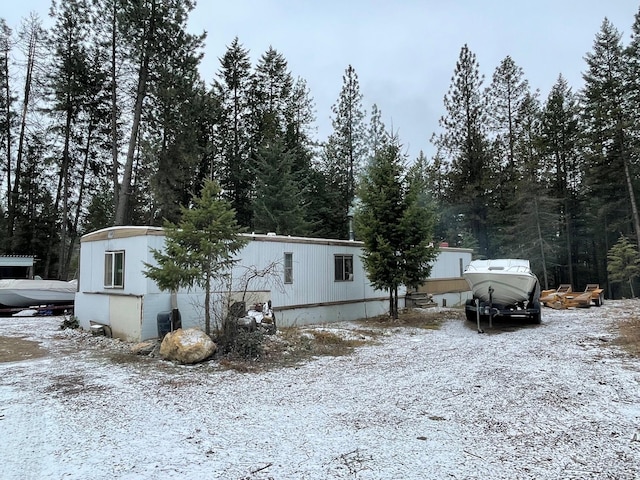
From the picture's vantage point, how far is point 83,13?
1823 cm

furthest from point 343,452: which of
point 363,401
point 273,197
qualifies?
point 273,197

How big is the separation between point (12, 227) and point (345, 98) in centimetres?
2079

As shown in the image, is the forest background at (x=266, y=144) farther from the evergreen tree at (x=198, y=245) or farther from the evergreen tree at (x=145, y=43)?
the evergreen tree at (x=198, y=245)

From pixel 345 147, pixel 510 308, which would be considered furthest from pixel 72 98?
pixel 510 308

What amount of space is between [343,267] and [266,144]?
1350 cm

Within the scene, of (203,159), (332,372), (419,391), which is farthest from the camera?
(203,159)

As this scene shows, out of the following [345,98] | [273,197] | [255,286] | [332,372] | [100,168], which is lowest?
[332,372]

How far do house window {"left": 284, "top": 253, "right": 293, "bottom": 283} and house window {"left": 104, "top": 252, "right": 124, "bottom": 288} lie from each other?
409cm

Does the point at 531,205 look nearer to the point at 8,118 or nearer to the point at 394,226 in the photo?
the point at 394,226

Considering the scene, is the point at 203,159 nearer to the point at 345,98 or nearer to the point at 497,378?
the point at 345,98

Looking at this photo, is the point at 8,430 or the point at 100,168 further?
the point at 100,168

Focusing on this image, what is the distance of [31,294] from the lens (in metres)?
15.0

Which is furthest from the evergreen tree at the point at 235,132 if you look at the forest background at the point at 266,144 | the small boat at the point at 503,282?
the small boat at the point at 503,282

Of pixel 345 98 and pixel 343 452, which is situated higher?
pixel 345 98
